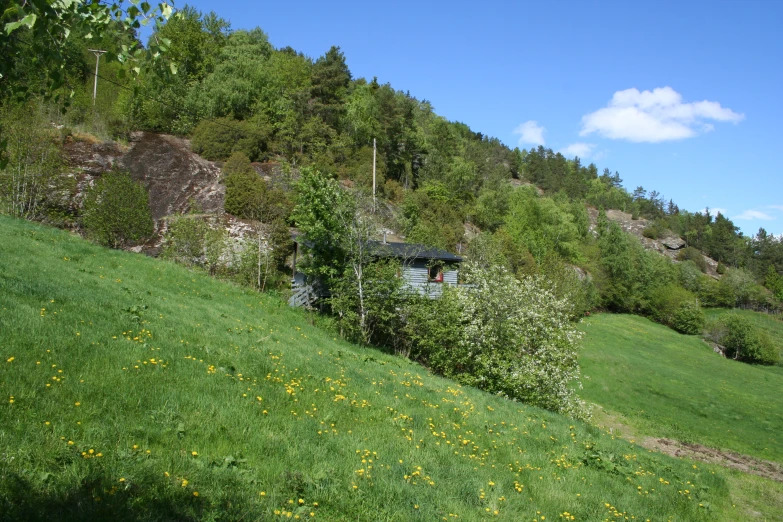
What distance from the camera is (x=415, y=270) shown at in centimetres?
3262

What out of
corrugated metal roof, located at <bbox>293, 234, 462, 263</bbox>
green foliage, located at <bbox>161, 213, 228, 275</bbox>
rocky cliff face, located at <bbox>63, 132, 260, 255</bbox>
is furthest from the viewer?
rocky cliff face, located at <bbox>63, 132, 260, 255</bbox>

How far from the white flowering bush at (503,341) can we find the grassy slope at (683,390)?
917 cm

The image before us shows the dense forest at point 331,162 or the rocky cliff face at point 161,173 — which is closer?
the dense forest at point 331,162

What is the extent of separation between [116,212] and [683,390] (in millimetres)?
45083

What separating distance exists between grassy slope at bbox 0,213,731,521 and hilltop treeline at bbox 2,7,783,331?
1942cm

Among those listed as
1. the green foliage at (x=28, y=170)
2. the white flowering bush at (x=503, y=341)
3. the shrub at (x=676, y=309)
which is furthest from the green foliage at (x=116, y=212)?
the shrub at (x=676, y=309)

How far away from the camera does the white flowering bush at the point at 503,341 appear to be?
20656 millimetres

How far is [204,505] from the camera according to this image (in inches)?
196

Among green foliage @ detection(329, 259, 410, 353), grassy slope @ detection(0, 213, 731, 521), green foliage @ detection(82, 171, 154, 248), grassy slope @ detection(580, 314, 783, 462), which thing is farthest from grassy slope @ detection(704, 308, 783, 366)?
green foliage @ detection(82, 171, 154, 248)

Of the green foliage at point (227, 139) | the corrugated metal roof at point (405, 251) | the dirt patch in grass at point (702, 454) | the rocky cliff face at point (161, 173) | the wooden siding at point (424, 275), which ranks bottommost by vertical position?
the dirt patch in grass at point (702, 454)

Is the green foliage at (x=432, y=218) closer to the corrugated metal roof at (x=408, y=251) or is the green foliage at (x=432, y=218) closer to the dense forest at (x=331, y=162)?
the dense forest at (x=331, y=162)

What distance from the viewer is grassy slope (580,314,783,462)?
30500 mm

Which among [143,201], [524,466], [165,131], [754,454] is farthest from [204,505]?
[165,131]

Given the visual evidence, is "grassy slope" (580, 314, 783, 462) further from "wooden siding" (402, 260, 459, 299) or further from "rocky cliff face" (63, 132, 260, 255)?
"rocky cliff face" (63, 132, 260, 255)
